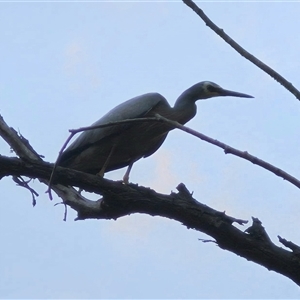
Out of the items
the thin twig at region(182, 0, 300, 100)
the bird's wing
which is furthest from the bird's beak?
the thin twig at region(182, 0, 300, 100)

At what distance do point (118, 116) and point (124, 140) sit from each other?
453 mm

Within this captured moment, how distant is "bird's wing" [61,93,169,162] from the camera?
20.8 ft

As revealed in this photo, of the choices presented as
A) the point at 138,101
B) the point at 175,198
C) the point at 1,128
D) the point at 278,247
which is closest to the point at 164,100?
the point at 138,101

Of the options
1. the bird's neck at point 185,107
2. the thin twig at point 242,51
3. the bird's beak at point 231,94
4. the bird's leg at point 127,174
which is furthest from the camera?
the bird's beak at point 231,94

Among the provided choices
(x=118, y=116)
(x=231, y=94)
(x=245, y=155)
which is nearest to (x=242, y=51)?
(x=245, y=155)

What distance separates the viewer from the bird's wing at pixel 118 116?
634cm

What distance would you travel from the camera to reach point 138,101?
22.1 feet

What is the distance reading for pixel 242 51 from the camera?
2330 millimetres

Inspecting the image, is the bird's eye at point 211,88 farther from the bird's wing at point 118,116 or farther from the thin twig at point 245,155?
the thin twig at point 245,155

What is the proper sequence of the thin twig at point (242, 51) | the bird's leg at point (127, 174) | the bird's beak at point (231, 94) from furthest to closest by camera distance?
the bird's beak at point (231, 94), the bird's leg at point (127, 174), the thin twig at point (242, 51)

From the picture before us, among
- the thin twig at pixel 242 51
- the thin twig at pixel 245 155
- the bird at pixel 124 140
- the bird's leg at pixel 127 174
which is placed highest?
the bird at pixel 124 140

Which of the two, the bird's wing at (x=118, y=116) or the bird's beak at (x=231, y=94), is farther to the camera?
the bird's beak at (x=231, y=94)

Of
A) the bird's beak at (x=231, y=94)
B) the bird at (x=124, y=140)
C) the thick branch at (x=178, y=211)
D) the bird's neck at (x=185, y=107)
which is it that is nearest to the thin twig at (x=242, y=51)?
the thick branch at (x=178, y=211)

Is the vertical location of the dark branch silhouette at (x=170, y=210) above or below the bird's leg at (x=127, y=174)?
below
